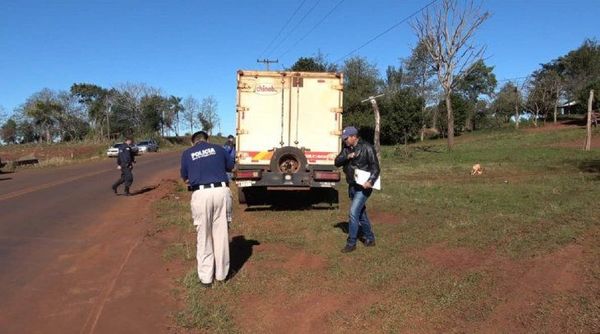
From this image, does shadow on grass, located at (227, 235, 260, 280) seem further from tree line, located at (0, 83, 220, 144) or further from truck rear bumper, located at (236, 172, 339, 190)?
tree line, located at (0, 83, 220, 144)

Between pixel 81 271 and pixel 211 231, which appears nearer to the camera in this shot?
pixel 211 231

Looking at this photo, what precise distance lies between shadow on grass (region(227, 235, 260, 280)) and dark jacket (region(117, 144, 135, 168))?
7.93 metres

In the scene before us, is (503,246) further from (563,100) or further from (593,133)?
(563,100)

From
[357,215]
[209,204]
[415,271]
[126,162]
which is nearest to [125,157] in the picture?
[126,162]

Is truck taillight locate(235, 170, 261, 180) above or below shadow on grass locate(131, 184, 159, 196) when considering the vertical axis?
above

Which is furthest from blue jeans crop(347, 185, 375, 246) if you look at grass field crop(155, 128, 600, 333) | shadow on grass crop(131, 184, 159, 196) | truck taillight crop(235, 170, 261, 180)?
shadow on grass crop(131, 184, 159, 196)

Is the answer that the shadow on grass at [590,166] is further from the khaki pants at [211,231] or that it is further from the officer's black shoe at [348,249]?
the khaki pants at [211,231]

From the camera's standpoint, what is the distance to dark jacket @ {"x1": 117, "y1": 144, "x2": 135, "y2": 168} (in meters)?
15.7

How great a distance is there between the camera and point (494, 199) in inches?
454

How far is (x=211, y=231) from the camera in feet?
20.9

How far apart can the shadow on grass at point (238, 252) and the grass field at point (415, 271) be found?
0.02 meters

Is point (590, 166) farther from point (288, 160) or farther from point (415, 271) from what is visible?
point (415, 271)

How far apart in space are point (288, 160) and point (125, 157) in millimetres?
6650

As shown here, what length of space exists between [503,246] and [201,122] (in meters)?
108
